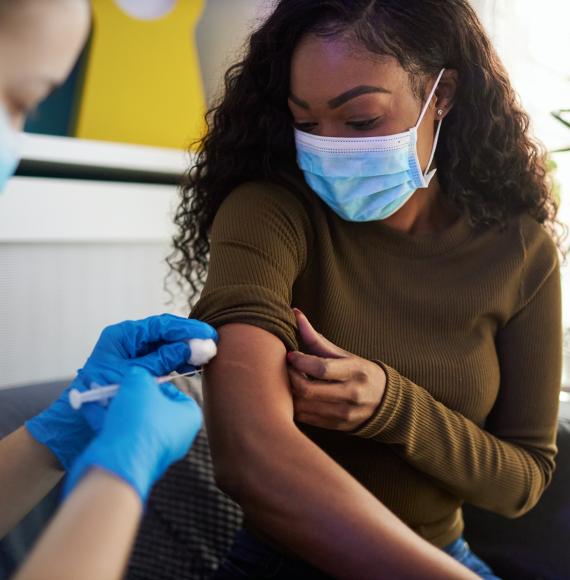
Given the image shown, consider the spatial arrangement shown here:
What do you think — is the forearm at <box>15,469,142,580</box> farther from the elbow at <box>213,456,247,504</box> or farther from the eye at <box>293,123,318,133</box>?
the eye at <box>293,123,318,133</box>

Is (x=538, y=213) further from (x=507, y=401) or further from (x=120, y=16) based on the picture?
(x=120, y=16)

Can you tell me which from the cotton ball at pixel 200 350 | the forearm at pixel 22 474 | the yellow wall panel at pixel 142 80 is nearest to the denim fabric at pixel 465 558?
the cotton ball at pixel 200 350

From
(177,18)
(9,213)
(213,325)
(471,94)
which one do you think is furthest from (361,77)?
(177,18)

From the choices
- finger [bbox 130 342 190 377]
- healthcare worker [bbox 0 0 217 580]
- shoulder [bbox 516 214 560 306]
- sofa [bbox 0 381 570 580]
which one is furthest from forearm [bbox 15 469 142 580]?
shoulder [bbox 516 214 560 306]

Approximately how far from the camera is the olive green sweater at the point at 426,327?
1132 mm

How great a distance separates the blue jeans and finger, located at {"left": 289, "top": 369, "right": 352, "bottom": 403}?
304 millimetres

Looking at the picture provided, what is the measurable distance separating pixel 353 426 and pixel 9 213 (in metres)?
1.03

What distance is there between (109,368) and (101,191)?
1003 millimetres

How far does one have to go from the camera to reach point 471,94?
1.34 meters

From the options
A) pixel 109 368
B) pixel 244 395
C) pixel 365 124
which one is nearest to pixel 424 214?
pixel 365 124

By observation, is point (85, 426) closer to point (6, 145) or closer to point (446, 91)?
point (6, 145)

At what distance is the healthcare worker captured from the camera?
602 mm

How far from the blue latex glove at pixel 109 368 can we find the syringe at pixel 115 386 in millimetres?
11

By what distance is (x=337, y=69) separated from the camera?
3.74 feet
